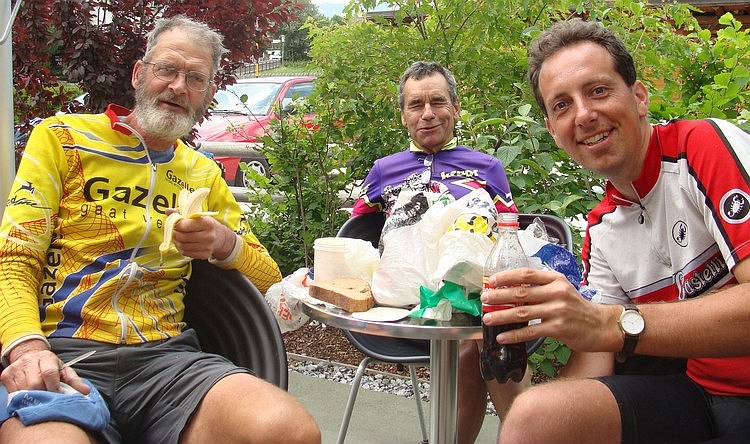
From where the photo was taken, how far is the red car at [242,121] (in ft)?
16.6

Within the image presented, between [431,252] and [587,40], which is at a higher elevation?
[587,40]

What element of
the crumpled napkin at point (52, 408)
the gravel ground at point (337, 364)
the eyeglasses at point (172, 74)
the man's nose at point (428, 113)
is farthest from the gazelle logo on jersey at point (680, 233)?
the gravel ground at point (337, 364)

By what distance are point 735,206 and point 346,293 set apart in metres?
0.92

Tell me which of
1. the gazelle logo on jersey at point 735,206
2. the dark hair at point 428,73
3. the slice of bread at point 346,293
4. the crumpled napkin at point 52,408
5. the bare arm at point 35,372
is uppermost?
the dark hair at point 428,73

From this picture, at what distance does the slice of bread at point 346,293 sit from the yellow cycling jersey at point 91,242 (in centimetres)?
41

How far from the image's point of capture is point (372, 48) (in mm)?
4176

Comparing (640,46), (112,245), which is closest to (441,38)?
(640,46)

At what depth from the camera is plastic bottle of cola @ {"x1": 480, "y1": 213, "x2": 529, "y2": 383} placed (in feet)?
4.76

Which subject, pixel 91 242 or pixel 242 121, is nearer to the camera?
pixel 91 242

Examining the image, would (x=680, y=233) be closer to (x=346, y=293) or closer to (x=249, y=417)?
(x=346, y=293)

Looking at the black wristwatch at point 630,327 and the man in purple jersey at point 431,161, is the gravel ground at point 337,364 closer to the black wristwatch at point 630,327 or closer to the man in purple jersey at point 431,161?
the man in purple jersey at point 431,161

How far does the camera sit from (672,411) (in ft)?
5.12

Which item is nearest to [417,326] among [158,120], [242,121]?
[158,120]

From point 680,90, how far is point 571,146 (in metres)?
1.73
